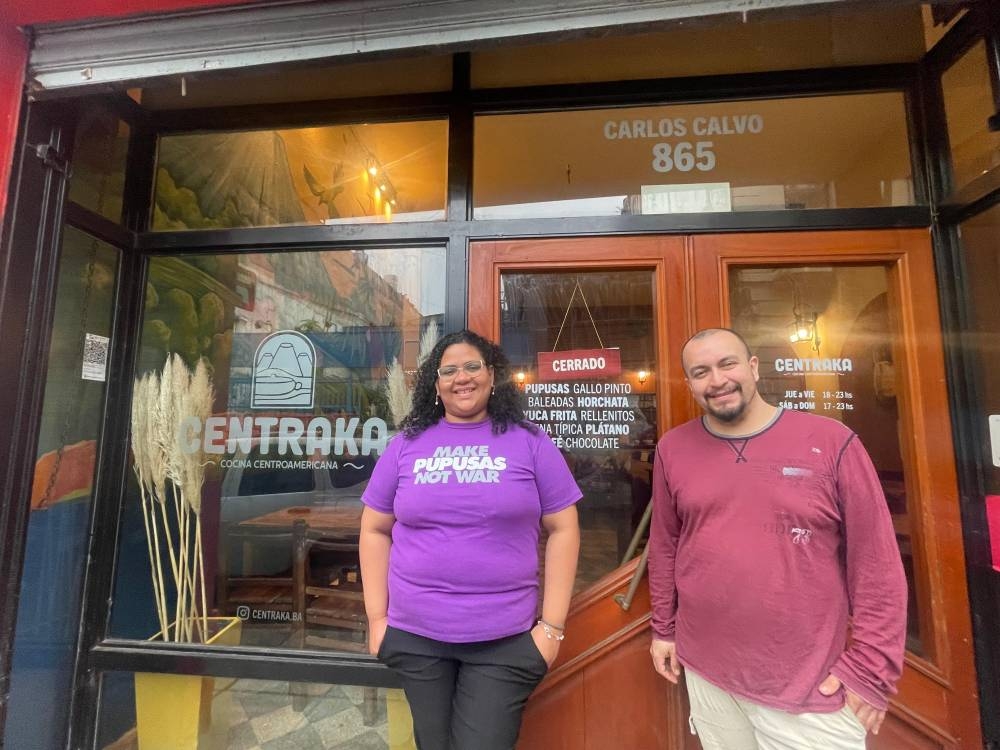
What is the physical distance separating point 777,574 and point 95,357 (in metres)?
2.94

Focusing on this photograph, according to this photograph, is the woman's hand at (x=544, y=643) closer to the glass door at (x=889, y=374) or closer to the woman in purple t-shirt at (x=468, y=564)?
the woman in purple t-shirt at (x=468, y=564)

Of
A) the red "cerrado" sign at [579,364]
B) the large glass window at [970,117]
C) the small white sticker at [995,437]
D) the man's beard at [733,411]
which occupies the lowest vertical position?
the small white sticker at [995,437]

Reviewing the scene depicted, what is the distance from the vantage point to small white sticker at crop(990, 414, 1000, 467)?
180 cm

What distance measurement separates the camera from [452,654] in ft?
4.70

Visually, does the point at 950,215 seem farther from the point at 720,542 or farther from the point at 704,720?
the point at 704,720

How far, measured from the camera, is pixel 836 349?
2.08m

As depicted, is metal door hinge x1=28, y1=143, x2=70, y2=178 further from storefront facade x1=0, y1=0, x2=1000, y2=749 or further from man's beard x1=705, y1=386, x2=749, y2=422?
man's beard x1=705, y1=386, x2=749, y2=422

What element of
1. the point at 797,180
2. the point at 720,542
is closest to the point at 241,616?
the point at 720,542

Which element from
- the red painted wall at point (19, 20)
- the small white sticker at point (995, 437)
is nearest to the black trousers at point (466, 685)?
the small white sticker at point (995, 437)

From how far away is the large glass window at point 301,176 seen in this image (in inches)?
95.0

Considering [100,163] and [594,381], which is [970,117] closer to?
[594,381]

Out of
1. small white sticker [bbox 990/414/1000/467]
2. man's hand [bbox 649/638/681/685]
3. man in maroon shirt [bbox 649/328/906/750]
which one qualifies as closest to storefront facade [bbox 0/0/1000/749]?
small white sticker [bbox 990/414/1000/467]

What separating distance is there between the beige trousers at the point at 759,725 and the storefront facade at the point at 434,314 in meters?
0.53

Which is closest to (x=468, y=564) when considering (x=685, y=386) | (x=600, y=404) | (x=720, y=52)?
(x=600, y=404)
